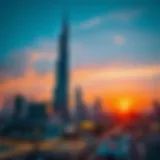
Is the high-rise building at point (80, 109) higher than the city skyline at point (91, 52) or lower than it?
lower

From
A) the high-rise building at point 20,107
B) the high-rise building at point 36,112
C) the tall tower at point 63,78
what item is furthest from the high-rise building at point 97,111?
the high-rise building at point 20,107

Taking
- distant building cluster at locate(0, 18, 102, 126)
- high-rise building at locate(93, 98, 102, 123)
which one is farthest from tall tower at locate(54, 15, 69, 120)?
high-rise building at locate(93, 98, 102, 123)

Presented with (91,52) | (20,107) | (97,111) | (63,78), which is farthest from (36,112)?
(91,52)

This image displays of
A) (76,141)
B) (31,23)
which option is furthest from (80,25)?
(76,141)

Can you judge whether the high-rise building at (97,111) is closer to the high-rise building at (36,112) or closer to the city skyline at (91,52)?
the city skyline at (91,52)

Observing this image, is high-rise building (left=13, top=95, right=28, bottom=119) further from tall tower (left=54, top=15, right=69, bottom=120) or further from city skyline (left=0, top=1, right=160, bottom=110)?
tall tower (left=54, top=15, right=69, bottom=120)

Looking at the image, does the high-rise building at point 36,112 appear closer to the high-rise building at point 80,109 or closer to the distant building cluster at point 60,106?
the distant building cluster at point 60,106

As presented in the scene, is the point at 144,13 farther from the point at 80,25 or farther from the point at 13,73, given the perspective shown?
the point at 13,73

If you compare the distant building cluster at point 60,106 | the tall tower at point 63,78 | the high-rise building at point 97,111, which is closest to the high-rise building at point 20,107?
the distant building cluster at point 60,106

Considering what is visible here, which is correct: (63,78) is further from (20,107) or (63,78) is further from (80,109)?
(20,107)
